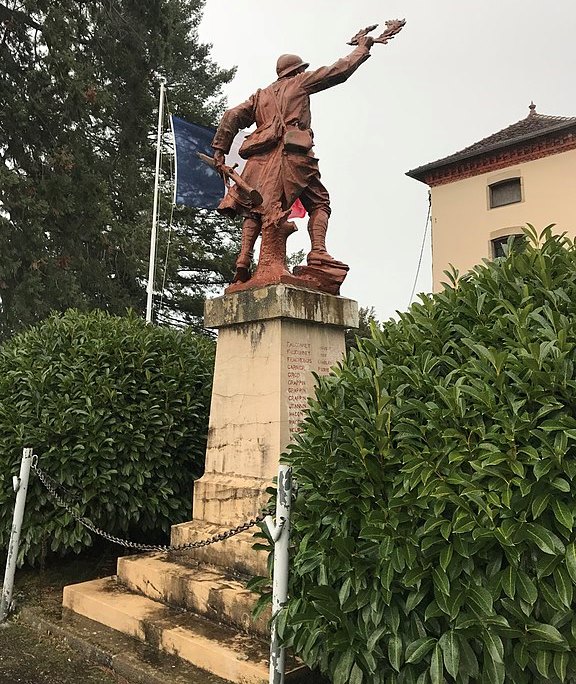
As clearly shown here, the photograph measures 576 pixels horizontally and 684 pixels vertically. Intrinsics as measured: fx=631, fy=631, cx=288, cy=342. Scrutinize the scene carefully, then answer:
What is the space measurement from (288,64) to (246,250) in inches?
66.4

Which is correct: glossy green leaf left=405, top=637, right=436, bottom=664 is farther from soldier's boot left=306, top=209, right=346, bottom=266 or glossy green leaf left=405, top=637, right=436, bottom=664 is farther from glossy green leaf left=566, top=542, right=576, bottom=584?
soldier's boot left=306, top=209, right=346, bottom=266

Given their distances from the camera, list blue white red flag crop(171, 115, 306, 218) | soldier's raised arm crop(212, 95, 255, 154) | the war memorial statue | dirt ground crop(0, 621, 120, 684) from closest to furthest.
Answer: dirt ground crop(0, 621, 120, 684), the war memorial statue, soldier's raised arm crop(212, 95, 255, 154), blue white red flag crop(171, 115, 306, 218)

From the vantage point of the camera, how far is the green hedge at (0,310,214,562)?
4.97 metres

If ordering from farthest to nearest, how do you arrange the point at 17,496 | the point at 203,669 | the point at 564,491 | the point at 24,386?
1. the point at 24,386
2. the point at 17,496
3. the point at 203,669
4. the point at 564,491

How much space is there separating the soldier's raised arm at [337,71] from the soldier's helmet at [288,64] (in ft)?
0.74

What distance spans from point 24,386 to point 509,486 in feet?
14.3

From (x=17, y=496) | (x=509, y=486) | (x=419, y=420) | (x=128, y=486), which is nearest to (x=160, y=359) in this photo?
(x=128, y=486)

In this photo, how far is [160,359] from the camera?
18.1 feet

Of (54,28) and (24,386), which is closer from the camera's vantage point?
(24,386)

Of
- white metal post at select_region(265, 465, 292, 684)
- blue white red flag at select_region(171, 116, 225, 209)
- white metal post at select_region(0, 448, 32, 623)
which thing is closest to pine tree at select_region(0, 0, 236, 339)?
blue white red flag at select_region(171, 116, 225, 209)

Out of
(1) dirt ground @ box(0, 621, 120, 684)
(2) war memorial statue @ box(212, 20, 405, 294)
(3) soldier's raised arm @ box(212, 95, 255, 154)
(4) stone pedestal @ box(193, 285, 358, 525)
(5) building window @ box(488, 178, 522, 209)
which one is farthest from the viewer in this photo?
(5) building window @ box(488, 178, 522, 209)

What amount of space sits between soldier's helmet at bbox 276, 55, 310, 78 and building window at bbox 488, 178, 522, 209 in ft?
53.4

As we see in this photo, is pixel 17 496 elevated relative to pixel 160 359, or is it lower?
lower

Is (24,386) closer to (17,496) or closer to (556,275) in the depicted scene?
(17,496)
